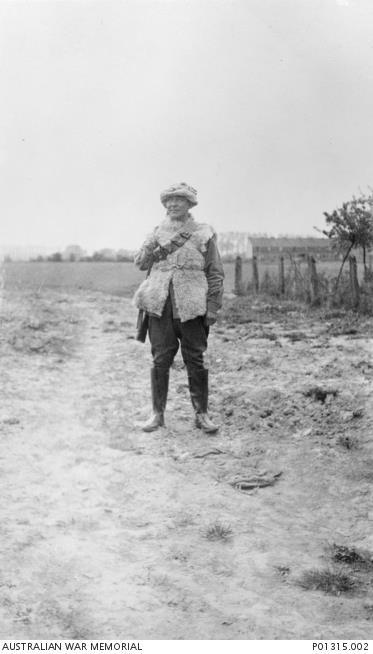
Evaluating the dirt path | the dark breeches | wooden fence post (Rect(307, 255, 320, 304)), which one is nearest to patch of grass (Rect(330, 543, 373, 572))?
the dirt path

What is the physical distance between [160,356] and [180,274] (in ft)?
2.29

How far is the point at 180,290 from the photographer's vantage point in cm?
515

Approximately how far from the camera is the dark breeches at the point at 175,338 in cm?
524

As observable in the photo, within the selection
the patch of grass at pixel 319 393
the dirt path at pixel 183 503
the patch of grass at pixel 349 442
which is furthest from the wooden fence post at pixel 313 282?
the patch of grass at pixel 349 442

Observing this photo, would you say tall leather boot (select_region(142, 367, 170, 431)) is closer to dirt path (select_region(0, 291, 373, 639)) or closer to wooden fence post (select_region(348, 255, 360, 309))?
dirt path (select_region(0, 291, 373, 639))

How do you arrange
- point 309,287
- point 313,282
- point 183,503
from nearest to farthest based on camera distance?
1. point 183,503
2. point 313,282
3. point 309,287

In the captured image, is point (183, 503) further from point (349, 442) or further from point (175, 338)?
point (175, 338)

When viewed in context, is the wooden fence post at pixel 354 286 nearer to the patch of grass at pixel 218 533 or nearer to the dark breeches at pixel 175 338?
the dark breeches at pixel 175 338

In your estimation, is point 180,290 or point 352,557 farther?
point 180,290

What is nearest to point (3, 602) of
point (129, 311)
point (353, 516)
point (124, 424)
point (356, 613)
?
point (356, 613)

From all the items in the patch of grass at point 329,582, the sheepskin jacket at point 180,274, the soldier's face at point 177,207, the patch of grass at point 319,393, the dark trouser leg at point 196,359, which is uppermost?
the soldier's face at point 177,207

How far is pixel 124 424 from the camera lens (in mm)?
5547

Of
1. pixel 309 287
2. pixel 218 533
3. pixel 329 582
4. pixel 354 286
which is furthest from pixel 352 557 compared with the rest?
pixel 309 287
